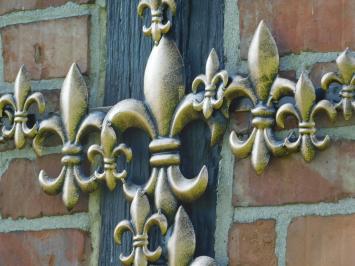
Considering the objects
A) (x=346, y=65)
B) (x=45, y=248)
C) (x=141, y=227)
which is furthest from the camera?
(x=45, y=248)

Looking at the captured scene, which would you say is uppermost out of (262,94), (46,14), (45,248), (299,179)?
(46,14)

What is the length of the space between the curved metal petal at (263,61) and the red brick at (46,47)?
0.87 feet

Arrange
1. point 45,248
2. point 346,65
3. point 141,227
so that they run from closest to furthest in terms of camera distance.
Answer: point 346,65
point 141,227
point 45,248

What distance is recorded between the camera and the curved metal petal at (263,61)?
67.9 inches

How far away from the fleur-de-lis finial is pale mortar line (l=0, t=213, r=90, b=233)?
0.82ft

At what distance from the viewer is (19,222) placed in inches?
74.9

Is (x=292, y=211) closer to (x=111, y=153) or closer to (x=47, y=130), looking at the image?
(x=111, y=153)

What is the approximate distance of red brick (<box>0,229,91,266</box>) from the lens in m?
1.84

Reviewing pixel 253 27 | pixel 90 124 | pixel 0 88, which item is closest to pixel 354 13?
pixel 253 27

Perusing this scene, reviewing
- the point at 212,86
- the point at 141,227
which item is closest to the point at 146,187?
the point at 141,227

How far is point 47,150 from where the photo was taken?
1.91 meters

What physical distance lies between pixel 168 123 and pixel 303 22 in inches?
8.5

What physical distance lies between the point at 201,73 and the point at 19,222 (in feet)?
1.08

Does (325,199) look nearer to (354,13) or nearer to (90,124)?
(354,13)
